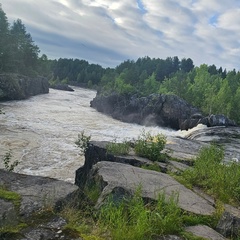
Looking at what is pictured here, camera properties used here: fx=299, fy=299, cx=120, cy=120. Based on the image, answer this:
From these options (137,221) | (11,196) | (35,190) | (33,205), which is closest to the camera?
(137,221)

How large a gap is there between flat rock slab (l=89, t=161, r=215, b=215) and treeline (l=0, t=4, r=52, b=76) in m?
48.7

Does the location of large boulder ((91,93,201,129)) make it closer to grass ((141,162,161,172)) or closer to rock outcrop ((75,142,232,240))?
grass ((141,162,161,172))

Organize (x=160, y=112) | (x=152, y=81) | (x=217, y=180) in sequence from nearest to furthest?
(x=217, y=180) → (x=160, y=112) → (x=152, y=81)

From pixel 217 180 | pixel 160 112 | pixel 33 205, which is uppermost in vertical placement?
pixel 217 180

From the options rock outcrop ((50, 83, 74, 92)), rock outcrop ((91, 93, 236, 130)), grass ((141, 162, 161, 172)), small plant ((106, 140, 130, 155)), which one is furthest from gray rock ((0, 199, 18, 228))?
rock outcrop ((50, 83, 74, 92))

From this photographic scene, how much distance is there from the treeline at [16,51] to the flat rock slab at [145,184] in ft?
160

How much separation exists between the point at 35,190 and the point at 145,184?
9.04 ft

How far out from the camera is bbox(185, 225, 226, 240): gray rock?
5008 millimetres

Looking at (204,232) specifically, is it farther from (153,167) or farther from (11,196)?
(153,167)

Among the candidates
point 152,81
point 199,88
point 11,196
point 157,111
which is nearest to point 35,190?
point 11,196

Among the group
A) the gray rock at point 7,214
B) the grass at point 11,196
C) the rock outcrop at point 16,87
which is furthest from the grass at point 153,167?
the rock outcrop at point 16,87

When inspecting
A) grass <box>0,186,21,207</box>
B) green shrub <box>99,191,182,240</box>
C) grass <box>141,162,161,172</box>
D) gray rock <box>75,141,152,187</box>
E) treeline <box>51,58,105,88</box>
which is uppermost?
treeline <box>51,58,105,88</box>

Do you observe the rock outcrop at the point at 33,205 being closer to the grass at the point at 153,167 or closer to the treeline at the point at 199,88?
the grass at the point at 153,167

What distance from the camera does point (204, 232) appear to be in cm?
518
